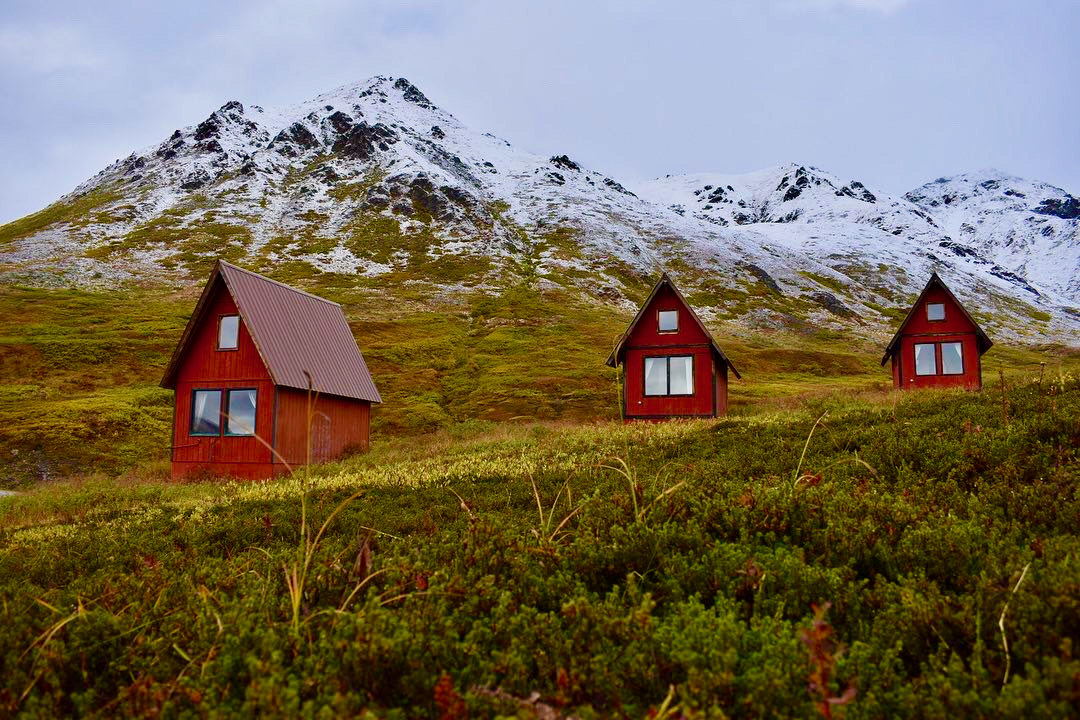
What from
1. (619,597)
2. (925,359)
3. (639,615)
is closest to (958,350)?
(925,359)

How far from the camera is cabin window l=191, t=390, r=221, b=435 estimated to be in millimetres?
27891

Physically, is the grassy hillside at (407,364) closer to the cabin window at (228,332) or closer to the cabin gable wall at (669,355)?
the cabin gable wall at (669,355)

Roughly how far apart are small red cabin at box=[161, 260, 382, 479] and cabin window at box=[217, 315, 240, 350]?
4 centimetres

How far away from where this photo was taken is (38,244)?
10906cm

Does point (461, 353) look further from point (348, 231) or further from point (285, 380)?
point (348, 231)

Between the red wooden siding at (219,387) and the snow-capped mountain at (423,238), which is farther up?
the snow-capped mountain at (423,238)

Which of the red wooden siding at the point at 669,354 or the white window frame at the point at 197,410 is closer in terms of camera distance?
the white window frame at the point at 197,410

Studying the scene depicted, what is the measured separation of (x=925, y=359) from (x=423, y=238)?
99.3 m

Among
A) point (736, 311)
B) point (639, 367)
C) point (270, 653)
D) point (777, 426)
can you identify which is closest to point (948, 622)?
point (270, 653)

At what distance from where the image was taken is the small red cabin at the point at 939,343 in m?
41.6

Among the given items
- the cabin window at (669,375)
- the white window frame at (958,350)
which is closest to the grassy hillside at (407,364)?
the white window frame at (958,350)

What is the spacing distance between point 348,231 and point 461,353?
7540 cm

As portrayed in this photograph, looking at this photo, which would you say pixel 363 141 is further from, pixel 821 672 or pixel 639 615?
pixel 821 672

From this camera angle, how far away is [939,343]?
42188 mm
